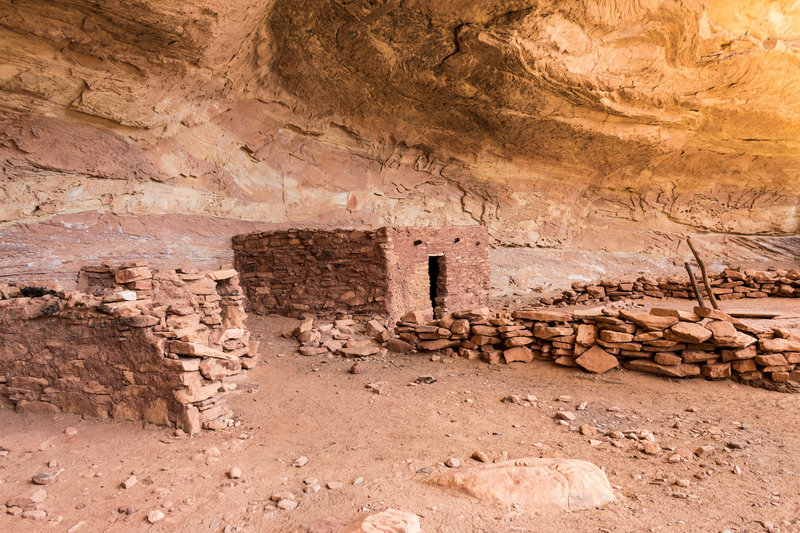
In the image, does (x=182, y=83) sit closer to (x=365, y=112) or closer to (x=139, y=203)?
(x=139, y=203)

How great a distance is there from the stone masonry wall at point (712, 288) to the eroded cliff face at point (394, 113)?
317 centimetres

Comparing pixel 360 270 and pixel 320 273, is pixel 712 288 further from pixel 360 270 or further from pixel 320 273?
pixel 320 273

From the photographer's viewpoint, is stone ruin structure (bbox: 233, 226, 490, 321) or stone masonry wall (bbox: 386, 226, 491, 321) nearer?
stone ruin structure (bbox: 233, 226, 490, 321)

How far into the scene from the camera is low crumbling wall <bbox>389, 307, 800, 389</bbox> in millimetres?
4277

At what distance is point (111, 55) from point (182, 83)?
1093 millimetres

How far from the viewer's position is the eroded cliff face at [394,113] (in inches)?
252

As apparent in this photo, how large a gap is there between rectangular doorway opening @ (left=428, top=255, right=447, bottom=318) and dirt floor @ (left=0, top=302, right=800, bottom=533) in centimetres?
318

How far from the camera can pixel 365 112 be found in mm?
10219

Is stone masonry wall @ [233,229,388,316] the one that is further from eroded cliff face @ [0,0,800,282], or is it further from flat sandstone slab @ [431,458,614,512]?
flat sandstone slab @ [431,458,614,512]

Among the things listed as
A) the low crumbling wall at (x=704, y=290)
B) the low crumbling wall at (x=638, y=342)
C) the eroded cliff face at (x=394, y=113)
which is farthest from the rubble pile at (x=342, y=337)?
the low crumbling wall at (x=704, y=290)

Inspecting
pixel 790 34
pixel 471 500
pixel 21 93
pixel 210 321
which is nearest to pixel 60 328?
pixel 210 321

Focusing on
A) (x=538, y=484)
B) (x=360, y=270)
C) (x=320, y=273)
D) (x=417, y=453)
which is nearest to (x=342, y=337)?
(x=360, y=270)

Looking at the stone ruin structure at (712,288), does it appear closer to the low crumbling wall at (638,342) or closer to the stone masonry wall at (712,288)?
the stone masonry wall at (712,288)

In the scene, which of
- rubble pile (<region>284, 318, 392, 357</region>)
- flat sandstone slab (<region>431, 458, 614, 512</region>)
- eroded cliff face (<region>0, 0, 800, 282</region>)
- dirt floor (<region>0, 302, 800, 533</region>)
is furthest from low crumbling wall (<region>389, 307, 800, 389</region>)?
eroded cliff face (<region>0, 0, 800, 282</region>)
